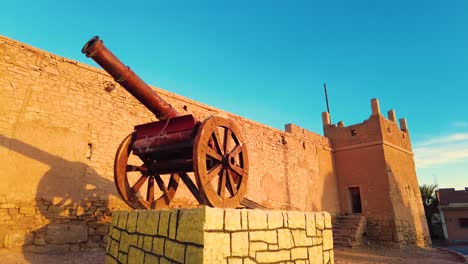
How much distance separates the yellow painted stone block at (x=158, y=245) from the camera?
112 inches

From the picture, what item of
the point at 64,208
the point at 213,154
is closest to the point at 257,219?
the point at 213,154

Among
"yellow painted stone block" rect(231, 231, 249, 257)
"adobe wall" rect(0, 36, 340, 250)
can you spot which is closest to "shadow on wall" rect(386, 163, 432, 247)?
"adobe wall" rect(0, 36, 340, 250)

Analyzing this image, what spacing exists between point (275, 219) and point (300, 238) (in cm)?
49

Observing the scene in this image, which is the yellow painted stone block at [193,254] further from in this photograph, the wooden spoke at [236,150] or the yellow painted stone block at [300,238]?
the wooden spoke at [236,150]

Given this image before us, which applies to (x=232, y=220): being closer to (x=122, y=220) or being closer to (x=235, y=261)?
(x=235, y=261)

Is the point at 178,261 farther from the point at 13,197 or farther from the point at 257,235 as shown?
the point at 13,197

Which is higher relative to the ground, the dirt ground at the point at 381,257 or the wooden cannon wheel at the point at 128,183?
the wooden cannon wheel at the point at 128,183

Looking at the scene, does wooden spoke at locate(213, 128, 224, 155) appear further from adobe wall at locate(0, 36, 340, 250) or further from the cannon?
adobe wall at locate(0, 36, 340, 250)

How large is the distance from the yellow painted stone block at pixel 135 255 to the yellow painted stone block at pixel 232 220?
119 cm

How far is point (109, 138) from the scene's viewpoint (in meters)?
7.20

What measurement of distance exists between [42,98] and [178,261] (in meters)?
5.41

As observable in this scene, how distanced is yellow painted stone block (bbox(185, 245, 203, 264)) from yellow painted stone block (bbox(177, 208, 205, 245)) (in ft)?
Result: 0.15

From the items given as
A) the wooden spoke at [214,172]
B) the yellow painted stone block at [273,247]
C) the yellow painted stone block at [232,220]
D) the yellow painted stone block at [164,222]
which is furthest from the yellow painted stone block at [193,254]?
the wooden spoke at [214,172]

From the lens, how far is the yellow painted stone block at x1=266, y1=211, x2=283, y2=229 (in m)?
2.97
